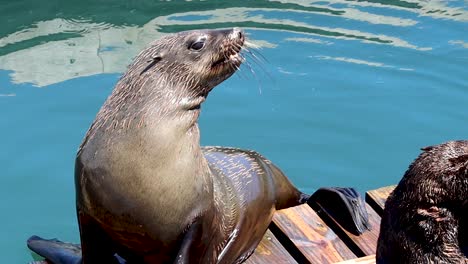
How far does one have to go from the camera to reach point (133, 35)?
9.74 metres

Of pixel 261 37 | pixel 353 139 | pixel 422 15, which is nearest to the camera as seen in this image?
pixel 353 139

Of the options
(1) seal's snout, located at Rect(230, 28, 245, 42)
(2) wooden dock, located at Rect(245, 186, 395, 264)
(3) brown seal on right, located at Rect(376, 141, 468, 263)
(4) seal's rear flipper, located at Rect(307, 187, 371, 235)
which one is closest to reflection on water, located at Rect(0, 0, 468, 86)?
(4) seal's rear flipper, located at Rect(307, 187, 371, 235)

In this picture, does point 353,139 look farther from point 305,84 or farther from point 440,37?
point 440,37

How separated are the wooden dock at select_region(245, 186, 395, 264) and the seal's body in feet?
1.81

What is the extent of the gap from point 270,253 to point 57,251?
1241 mm

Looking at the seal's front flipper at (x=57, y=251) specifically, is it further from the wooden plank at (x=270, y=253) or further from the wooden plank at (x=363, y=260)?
the wooden plank at (x=363, y=260)

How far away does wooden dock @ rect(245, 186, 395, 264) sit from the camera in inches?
216

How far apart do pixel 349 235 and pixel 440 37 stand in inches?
184

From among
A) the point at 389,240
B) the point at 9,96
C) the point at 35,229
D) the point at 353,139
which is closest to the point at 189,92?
the point at 389,240

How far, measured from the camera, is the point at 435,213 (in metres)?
3.80

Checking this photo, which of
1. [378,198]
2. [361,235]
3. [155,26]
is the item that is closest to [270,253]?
[361,235]

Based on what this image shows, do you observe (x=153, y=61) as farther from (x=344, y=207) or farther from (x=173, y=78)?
(x=344, y=207)

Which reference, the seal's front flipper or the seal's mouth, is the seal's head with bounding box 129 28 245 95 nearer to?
the seal's mouth

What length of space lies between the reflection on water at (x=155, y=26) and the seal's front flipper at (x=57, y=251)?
10.8ft
